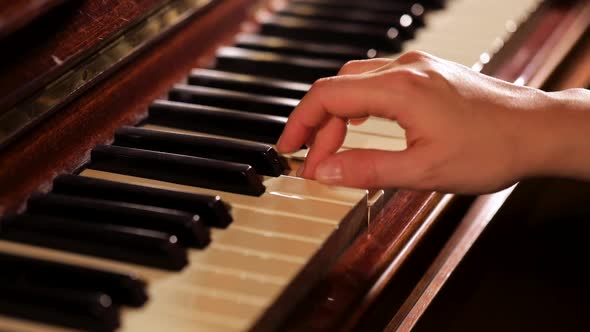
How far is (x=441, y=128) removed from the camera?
102 centimetres

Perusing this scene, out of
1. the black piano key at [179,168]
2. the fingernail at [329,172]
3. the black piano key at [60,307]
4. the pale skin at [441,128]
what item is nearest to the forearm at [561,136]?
the pale skin at [441,128]

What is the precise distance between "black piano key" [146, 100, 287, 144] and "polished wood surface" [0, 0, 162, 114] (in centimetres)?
15

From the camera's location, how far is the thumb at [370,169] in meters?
1.03

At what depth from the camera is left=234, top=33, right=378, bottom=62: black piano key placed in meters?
1.56

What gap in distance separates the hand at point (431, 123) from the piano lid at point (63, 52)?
0.33 metres

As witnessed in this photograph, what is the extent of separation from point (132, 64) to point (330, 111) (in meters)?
0.42

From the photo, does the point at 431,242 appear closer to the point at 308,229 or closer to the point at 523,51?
the point at 308,229

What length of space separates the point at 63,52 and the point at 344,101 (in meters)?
0.41

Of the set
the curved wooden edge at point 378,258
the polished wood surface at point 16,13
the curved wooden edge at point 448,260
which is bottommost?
the curved wooden edge at point 448,260

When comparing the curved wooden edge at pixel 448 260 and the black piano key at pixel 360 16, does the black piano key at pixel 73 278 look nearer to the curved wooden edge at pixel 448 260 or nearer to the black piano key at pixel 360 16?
the curved wooden edge at pixel 448 260

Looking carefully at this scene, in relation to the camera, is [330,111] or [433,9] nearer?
[330,111]

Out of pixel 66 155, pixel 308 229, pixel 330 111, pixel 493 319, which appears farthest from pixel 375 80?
pixel 493 319

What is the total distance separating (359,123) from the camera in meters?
1.28

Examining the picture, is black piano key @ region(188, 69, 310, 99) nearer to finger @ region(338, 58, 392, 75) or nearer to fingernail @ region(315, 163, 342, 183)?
finger @ region(338, 58, 392, 75)
